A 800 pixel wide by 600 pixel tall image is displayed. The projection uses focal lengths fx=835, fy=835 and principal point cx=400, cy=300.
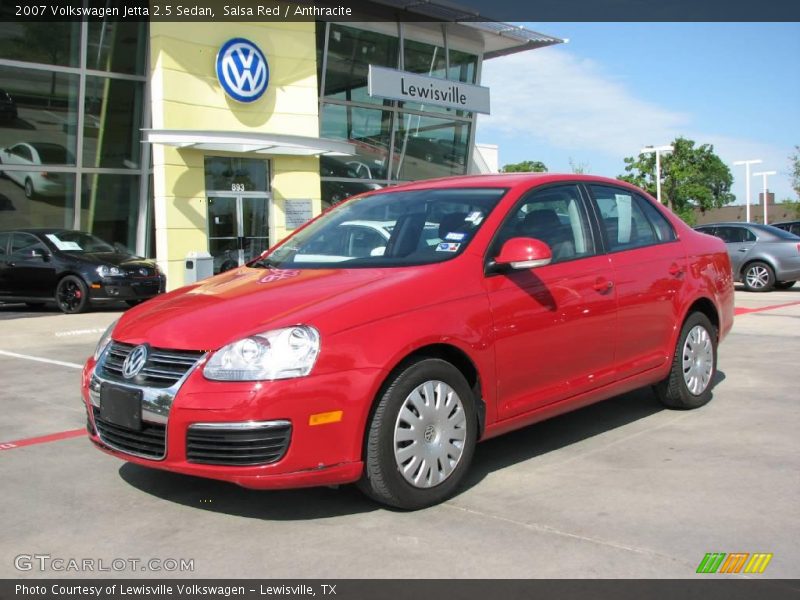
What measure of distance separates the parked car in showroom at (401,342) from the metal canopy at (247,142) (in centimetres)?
1318

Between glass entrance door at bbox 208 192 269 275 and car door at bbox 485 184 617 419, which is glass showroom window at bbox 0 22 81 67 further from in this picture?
car door at bbox 485 184 617 419

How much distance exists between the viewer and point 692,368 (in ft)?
19.6

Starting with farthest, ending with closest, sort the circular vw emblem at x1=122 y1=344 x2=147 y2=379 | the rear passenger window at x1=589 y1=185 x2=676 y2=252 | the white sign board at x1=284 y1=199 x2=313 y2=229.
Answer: the white sign board at x1=284 y1=199 x2=313 y2=229 < the rear passenger window at x1=589 y1=185 x2=676 y2=252 < the circular vw emblem at x1=122 y1=344 x2=147 y2=379

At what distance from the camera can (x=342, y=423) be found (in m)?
3.79

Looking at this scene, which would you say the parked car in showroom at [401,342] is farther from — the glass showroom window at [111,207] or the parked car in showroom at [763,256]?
the glass showroom window at [111,207]

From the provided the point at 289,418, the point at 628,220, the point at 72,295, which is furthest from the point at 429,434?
the point at 72,295

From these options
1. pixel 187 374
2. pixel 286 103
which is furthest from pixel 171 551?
pixel 286 103

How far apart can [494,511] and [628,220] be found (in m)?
2.49

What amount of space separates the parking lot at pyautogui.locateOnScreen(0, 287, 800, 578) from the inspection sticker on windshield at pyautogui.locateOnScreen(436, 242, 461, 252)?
4.17ft

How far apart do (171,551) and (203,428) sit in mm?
543

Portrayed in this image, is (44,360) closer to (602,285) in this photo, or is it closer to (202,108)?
(602,285)

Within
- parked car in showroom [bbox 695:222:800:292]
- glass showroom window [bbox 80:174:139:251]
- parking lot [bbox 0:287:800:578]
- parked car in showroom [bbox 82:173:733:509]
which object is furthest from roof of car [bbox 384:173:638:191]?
glass showroom window [bbox 80:174:139:251]

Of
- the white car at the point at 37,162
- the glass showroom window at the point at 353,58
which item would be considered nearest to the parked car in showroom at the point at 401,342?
the white car at the point at 37,162

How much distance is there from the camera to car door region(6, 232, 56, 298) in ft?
49.2
